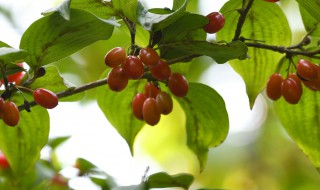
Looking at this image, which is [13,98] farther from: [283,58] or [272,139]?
[272,139]

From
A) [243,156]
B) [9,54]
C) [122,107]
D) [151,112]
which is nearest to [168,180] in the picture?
[151,112]

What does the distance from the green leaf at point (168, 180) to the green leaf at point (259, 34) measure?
25 cm

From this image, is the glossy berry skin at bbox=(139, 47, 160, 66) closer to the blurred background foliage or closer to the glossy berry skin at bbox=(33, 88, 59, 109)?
the glossy berry skin at bbox=(33, 88, 59, 109)

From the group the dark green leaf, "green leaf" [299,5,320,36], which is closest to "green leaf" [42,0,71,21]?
"green leaf" [299,5,320,36]

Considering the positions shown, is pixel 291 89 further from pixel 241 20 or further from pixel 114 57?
pixel 114 57

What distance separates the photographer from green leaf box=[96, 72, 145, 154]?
1.42 metres

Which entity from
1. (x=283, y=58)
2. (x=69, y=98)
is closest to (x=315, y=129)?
(x=283, y=58)

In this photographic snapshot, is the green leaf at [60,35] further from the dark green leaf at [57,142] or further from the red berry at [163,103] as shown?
the dark green leaf at [57,142]

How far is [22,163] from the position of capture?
4.58 feet

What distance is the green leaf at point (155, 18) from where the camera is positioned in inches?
37.2

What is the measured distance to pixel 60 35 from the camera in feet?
3.44

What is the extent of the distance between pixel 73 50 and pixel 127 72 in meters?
0.11

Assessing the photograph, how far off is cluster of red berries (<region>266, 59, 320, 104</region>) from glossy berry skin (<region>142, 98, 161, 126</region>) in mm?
269

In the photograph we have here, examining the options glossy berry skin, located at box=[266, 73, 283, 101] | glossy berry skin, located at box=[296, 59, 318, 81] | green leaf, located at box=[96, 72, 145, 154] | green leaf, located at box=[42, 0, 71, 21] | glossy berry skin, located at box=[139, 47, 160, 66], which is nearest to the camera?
green leaf, located at box=[42, 0, 71, 21]
